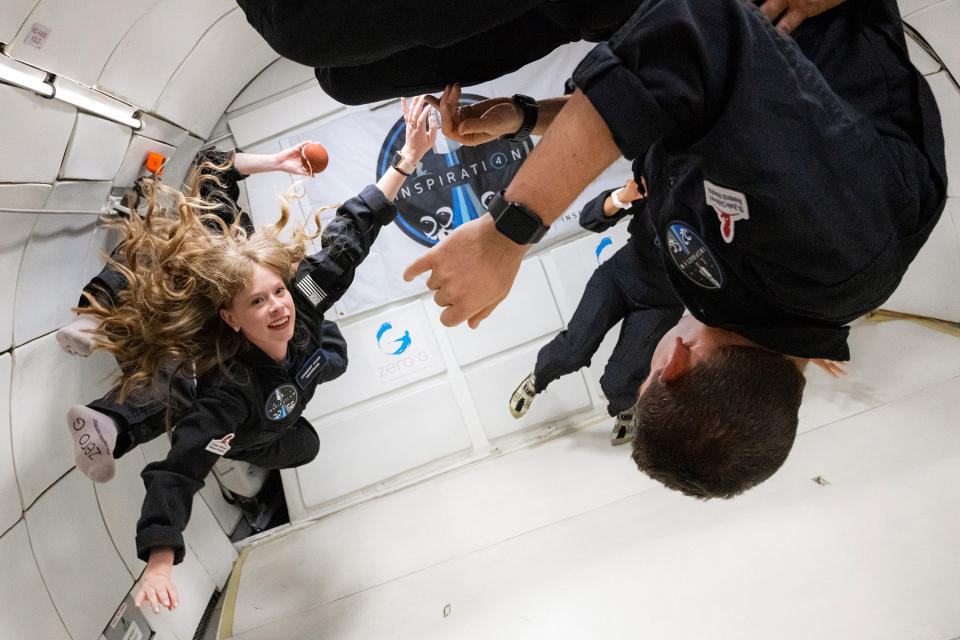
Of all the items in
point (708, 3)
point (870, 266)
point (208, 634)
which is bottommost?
point (208, 634)

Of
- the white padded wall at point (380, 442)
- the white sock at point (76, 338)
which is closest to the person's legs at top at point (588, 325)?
the white padded wall at point (380, 442)

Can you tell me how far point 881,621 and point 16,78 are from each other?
8.74 ft

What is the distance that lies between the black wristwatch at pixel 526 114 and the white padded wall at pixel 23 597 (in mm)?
1855

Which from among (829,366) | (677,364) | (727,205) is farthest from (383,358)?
(727,205)

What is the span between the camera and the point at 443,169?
3.35 metres

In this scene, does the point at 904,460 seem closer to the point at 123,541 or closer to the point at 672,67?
the point at 672,67

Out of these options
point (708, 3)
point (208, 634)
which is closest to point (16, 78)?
point (708, 3)

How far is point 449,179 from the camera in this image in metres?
3.36

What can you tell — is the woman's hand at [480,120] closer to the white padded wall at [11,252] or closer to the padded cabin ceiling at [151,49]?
the padded cabin ceiling at [151,49]

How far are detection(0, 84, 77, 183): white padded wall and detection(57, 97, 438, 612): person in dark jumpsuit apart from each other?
32cm

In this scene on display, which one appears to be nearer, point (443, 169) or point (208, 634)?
point (208, 634)

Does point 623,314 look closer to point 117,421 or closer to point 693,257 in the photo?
point 693,257

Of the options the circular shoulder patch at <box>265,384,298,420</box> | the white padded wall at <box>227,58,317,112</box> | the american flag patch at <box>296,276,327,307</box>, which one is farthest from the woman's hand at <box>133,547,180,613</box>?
the white padded wall at <box>227,58,317,112</box>

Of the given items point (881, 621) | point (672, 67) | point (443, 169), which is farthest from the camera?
point (443, 169)
